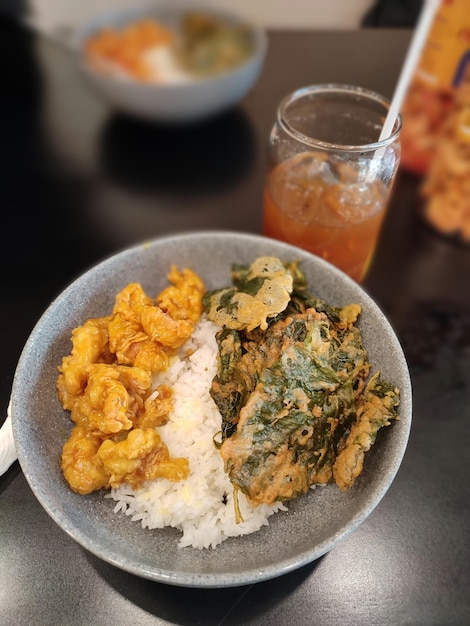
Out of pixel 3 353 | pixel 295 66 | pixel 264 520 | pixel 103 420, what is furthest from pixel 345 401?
pixel 295 66

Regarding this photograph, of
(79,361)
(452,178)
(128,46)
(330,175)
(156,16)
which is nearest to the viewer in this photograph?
(79,361)

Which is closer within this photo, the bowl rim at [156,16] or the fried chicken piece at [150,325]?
the fried chicken piece at [150,325]

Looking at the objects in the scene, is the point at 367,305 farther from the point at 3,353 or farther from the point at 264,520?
the point at 3,353

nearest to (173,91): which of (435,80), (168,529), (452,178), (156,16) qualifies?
(156,16)

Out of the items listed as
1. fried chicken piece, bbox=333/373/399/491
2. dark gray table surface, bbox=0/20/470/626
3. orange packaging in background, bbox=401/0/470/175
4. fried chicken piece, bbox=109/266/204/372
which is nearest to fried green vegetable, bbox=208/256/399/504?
fried chicken piece, bbox=333/373/399/491

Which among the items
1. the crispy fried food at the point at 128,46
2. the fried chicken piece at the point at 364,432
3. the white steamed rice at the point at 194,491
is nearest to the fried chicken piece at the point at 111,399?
the white steamed rice at the point at 194,491

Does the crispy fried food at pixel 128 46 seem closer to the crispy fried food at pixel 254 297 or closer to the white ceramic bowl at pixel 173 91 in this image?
the white ceramic bowl at pixel 173 91

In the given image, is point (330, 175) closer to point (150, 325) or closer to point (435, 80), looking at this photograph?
point (150, 325)
